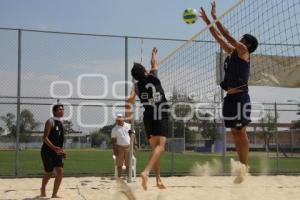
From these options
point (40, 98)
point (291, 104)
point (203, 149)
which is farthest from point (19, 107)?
point (203, 149)

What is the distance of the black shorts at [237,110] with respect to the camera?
6.13m

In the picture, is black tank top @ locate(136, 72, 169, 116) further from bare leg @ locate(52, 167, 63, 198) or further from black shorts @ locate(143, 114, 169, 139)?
bare leg @ locate(52, 167, 63, 198)

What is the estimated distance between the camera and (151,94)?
643 cm

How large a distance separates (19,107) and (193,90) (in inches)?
196

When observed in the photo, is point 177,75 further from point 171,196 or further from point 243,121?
point 243,121

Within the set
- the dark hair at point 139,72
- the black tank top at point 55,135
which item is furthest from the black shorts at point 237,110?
the black tank top at point 55,135

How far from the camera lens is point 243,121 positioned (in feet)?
20.1

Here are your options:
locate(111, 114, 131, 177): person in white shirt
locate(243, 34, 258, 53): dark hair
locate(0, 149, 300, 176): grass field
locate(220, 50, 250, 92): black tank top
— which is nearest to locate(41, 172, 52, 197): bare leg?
locate(111, 114, 131, 177): person in white shirt

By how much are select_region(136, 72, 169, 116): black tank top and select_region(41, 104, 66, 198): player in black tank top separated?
2.59 m

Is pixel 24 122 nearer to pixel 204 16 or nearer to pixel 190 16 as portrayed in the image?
pixel 190 16

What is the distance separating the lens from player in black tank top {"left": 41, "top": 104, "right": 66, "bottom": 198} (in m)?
8.39

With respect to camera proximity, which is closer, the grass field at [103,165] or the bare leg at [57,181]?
the bare leg at [57,181]

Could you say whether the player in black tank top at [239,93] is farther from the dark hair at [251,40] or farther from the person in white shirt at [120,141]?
the person in white shirt at [120,141]

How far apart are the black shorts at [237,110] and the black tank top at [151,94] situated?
2.86 feet
